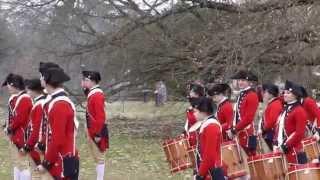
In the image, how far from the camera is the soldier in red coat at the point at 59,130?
561 cm

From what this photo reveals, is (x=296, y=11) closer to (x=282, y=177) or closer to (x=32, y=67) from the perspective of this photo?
(x=282, y=177)

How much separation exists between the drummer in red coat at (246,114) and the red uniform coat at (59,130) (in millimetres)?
2965

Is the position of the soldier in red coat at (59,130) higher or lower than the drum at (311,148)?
higher

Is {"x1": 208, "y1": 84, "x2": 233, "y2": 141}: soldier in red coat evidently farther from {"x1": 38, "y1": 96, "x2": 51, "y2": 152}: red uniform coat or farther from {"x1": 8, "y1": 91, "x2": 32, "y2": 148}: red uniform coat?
{"x1": 38, "y1": 96, "x2": 51, "y2": 152}: red uniform coat

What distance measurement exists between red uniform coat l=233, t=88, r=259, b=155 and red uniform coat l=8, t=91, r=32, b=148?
263 centimetres

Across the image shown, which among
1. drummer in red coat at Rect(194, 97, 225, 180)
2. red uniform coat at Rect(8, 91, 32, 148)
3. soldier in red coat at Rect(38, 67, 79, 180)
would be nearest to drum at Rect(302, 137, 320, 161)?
drummer in red coat at Rect(194, 97, 225, 180)

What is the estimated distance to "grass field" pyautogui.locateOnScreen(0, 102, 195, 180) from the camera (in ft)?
34.1

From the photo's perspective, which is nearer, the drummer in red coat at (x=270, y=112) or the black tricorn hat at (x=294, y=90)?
the black tricorn hat at (x=294, y=90)

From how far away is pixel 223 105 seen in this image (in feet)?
26.3

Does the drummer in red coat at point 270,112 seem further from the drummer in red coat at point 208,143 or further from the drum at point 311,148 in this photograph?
the drummer in red coat at point 208,143

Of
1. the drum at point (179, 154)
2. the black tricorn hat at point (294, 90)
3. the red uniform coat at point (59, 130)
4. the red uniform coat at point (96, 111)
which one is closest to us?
the red uniform coat at point (59, 130)

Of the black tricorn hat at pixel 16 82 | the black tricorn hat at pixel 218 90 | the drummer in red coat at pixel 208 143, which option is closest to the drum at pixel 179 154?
→ the black tricorn hat at pixel 218 90

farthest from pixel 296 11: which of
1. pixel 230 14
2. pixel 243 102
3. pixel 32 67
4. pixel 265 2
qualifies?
pixel 32 67

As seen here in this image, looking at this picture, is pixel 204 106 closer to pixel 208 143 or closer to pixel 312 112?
pixel 208 143
